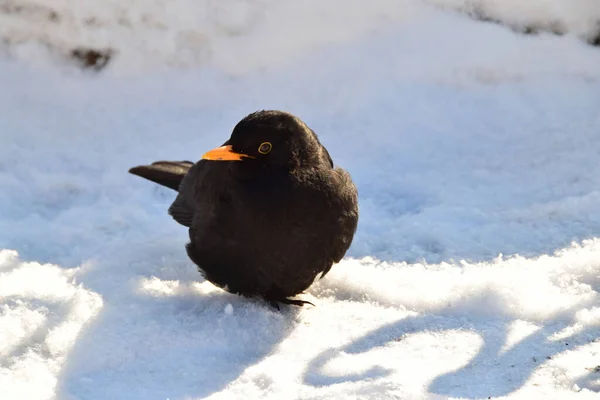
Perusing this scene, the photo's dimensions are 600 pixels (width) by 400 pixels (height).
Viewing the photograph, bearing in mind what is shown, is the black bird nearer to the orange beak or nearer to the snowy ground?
the orange beak

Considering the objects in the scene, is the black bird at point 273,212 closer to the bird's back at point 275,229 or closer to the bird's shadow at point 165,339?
the bird's back at point 275,229

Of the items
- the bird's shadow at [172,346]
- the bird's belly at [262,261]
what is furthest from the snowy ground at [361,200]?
the bird's belly at [262,261]

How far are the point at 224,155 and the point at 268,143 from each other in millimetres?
211

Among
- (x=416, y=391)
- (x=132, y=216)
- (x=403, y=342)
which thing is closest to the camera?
(x=416, y=391)

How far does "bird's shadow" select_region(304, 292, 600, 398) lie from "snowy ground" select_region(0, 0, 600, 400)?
12mm

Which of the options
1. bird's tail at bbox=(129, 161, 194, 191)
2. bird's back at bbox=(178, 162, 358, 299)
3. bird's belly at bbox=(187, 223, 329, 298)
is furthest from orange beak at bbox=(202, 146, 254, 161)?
bird's tail at bbox=(129, 161, 194, 191)

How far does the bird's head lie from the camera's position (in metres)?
3.49

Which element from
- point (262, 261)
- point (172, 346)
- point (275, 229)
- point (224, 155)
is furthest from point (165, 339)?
point (224, 155)

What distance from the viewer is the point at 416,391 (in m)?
2.93

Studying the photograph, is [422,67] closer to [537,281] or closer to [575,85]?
[575,85]

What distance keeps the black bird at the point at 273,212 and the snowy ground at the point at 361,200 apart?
228 millimetres

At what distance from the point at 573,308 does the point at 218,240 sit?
1.72 meters

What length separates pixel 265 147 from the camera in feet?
11.5

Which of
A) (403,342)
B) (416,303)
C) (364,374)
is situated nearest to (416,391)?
(364,374)
